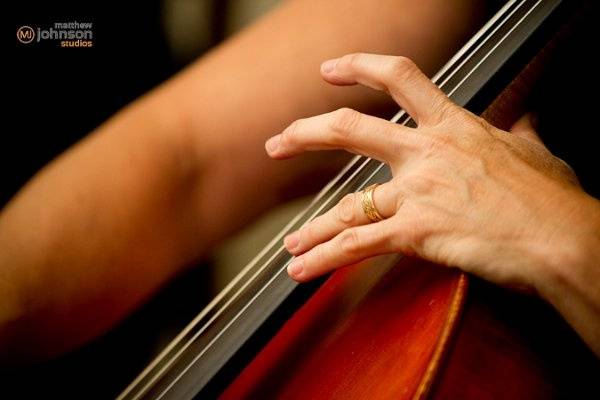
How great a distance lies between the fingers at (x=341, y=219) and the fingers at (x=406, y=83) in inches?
3.7

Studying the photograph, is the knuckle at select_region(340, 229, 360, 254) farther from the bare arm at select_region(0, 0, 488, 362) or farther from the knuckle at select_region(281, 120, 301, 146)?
the bare arm at select_region(0, 0, 488, 362)

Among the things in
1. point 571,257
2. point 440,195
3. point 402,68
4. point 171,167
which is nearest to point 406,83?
point 402,68

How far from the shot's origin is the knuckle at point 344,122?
1.65ft

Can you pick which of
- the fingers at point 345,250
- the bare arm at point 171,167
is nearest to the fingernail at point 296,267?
the fingers at point 345,250

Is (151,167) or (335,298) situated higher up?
(151,167)

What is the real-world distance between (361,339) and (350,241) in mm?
92

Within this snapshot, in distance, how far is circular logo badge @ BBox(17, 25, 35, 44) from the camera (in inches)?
33.5

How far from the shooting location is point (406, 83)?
507 millimetres

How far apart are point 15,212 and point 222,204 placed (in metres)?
0.30

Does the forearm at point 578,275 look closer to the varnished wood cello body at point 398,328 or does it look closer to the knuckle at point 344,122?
the varnished wood cello body at point 398,328

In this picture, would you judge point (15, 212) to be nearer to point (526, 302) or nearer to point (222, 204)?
point (222, 204)

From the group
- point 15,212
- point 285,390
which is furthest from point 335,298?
point 15,212

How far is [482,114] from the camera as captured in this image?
22.5 inches

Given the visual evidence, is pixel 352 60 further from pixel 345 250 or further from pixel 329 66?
pixel 345 250
